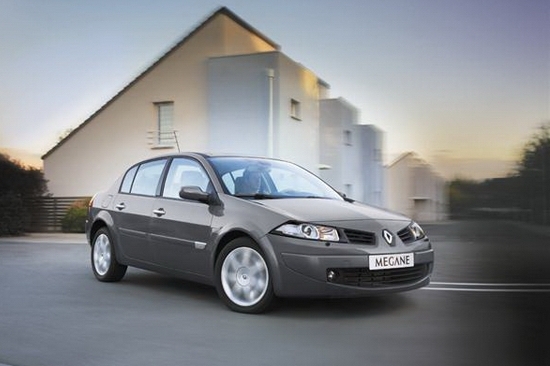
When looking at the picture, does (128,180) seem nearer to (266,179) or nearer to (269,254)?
(266,179)

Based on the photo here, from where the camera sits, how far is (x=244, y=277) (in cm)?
462

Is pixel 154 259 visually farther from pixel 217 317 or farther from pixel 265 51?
pixel 265 51

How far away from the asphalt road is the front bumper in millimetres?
224

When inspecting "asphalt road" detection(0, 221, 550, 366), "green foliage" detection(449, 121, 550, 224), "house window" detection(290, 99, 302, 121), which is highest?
"house window" detection(290, 99, 302, 121)

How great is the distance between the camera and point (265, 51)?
175 cm

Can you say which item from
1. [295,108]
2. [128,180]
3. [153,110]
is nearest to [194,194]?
[153,110]

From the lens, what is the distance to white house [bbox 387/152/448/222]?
1020mm

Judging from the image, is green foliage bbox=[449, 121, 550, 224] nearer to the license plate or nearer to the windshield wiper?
the license plate

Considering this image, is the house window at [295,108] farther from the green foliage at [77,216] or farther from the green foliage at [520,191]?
the green foliage at [77,216]

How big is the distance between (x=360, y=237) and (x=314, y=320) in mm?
687

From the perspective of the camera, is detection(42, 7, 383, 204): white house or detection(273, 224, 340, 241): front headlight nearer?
detection(42, 7, 383, 204): white house

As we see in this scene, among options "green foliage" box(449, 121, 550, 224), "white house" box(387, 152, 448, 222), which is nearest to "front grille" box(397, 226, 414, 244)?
"white house" box(387, 152, 448, 222)

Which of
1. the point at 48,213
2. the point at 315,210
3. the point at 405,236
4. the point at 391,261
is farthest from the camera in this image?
the point at 48,213

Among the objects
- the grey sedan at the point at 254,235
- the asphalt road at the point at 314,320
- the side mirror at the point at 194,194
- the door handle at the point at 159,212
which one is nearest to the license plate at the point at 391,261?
the grey sedan at the point at 254,235
